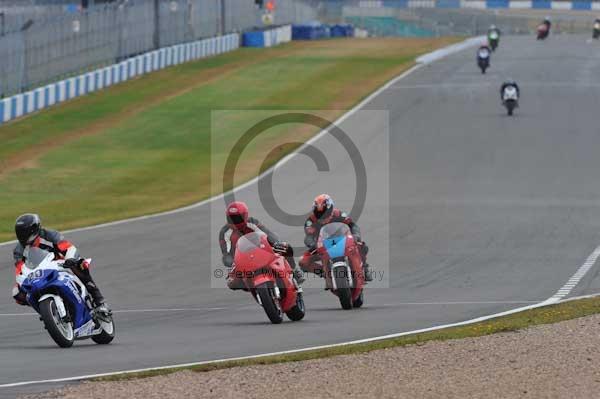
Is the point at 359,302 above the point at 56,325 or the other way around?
the other way around

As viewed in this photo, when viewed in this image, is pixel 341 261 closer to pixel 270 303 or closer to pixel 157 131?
pixel 270 303

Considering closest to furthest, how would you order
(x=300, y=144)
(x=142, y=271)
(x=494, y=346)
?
(x=494, y=346) → (x=142, y=271) → (x=300, y=144)

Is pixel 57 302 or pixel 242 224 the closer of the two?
pixel 57 302

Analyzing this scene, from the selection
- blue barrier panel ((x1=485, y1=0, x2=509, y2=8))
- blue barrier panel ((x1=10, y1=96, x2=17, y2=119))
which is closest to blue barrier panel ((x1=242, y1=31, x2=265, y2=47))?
blue barrier panel ((x1=10, y1=96, x2=17, y2=119))

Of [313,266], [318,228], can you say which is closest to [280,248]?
[313,266]

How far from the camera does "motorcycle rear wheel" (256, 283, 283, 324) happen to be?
15.8m

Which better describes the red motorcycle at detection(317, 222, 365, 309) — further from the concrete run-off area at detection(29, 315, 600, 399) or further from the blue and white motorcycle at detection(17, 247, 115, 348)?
the concrete run-off area at detection(29, 315, 600, 399)

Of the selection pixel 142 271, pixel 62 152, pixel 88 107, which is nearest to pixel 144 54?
pixel 88 107

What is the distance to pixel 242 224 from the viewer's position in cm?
1620

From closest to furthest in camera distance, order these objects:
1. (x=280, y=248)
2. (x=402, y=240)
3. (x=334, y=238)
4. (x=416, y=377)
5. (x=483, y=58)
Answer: (x=416, y=377) < (x=280, y=248) < (x=334, y=238) < (x=402, y=240) < (x=483, y=58)

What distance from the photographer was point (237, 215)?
52.6 ft

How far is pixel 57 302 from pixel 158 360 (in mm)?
1471

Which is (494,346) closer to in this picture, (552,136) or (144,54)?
(552,136)

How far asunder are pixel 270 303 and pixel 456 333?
248cm
